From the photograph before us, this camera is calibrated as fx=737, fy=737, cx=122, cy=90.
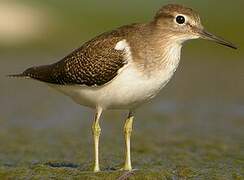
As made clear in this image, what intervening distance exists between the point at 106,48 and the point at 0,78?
29.3 ft

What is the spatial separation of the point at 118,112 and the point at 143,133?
6.15 feet

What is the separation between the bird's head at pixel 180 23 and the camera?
33.0 feet

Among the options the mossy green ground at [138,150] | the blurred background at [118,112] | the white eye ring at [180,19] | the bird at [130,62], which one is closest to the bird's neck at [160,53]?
the bird at [130,62]

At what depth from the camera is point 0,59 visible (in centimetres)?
2128

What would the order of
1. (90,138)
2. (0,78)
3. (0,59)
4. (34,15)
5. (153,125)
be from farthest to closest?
(34,15)
(0,59)
(0,78)
(153,125)
(90,138)

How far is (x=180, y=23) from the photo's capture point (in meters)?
10.1

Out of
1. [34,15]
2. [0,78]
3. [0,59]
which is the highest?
[34,15]

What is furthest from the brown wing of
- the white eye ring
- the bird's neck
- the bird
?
the white eye ring

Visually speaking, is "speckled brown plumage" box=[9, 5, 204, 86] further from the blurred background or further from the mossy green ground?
the blurred background

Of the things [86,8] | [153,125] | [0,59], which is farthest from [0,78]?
[86,8]

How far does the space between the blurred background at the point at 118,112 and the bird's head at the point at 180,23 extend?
6.25ft

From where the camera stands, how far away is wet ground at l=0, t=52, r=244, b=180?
34.2ft

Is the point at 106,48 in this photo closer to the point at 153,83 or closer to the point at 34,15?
the point at 153,83

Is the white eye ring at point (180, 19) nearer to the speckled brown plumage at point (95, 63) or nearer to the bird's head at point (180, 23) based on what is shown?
the bird's head at point (180, 23)
